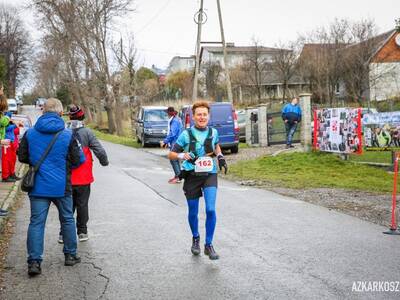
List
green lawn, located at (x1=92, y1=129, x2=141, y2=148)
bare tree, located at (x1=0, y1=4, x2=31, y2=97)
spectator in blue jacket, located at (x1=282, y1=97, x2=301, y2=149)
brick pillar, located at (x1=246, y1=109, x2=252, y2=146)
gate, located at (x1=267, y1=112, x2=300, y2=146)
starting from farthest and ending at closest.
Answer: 1. bare tree, located at (x1=0, y1=4, x2=31, y2=97)
2. green lawn, located at (x1=92, y1=129, x2=141, y2=148)
3. brick pillar, located at (x1=246, y1=109, x2=252, y2=146)
4. gate, located at (x1=267, y1=112, x2=300, y2=146)
5. spectator in blue jacket, located at (x1=282, y1=97, x2=301, y2=149)

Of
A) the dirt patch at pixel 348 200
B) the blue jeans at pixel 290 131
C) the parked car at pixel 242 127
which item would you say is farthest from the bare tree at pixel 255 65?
the dirt patch at pixel 348 200

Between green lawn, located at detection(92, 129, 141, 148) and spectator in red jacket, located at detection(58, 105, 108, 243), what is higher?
spectator in red jacket, located at detection(58, 105, 108, 243)

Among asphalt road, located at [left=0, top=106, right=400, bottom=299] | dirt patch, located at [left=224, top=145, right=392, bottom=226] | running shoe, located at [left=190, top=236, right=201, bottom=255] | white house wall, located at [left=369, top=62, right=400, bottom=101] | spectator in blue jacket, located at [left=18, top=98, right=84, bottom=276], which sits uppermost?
white house wall, located at [left=369, top=62, right=400, bottom=101]

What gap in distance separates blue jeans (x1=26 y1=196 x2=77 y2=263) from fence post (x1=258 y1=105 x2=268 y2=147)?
18844 millimetres

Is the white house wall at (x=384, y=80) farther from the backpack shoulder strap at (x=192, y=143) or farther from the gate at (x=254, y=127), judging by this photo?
the backpack shoulder strap at (x=192, y=143)

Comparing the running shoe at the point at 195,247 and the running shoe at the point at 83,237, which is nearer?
the running shoe at the point at 195,247

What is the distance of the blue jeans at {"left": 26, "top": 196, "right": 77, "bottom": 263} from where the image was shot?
242 inches

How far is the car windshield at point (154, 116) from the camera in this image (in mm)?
30047

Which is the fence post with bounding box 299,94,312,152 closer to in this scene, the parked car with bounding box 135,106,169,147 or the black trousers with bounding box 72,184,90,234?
the parked car with bounding box 135,106,169,147

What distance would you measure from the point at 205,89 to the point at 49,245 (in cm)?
5450

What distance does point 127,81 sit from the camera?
4378cm

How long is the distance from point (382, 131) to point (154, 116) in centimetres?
1632

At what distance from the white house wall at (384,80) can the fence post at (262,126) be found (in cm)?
2837

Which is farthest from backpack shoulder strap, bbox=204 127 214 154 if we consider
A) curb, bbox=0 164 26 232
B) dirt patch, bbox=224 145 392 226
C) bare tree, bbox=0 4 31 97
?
bare tree, bbox=0 4 31 97
